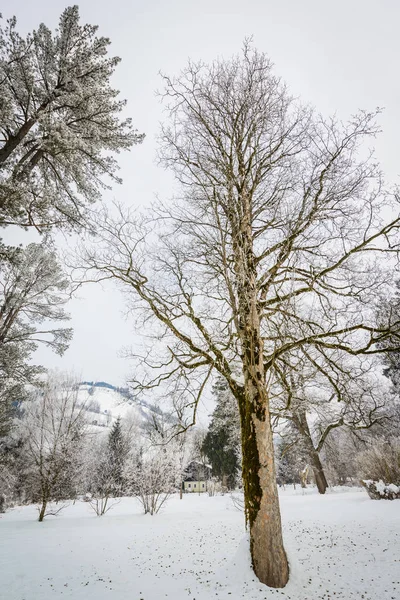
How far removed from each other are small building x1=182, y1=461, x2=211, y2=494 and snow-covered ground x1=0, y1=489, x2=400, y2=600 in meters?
27.1

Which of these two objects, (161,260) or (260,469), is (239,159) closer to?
(161,260)

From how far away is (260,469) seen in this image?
401cm

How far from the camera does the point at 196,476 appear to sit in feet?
167

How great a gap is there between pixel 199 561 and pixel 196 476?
5306cm

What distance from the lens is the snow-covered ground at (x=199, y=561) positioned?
12.7 ft

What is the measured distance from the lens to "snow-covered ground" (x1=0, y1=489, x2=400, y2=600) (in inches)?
152

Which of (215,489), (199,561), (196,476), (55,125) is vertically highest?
(55,125)

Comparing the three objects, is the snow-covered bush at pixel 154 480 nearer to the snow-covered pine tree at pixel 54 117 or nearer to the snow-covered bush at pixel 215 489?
the snow-covered pine tree at pixel 54 117

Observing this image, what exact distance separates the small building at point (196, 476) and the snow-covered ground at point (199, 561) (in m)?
27.1

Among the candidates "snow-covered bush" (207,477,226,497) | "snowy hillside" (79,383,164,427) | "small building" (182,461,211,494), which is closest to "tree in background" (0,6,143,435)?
"snowy hillside" (79,383,164,427)

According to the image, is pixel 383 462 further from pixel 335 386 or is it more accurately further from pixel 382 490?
pixel 335 386

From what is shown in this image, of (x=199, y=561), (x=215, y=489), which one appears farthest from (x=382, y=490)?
(x=215, y=489)

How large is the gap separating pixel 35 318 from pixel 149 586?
1055 cm

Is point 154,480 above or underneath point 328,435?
underneath
